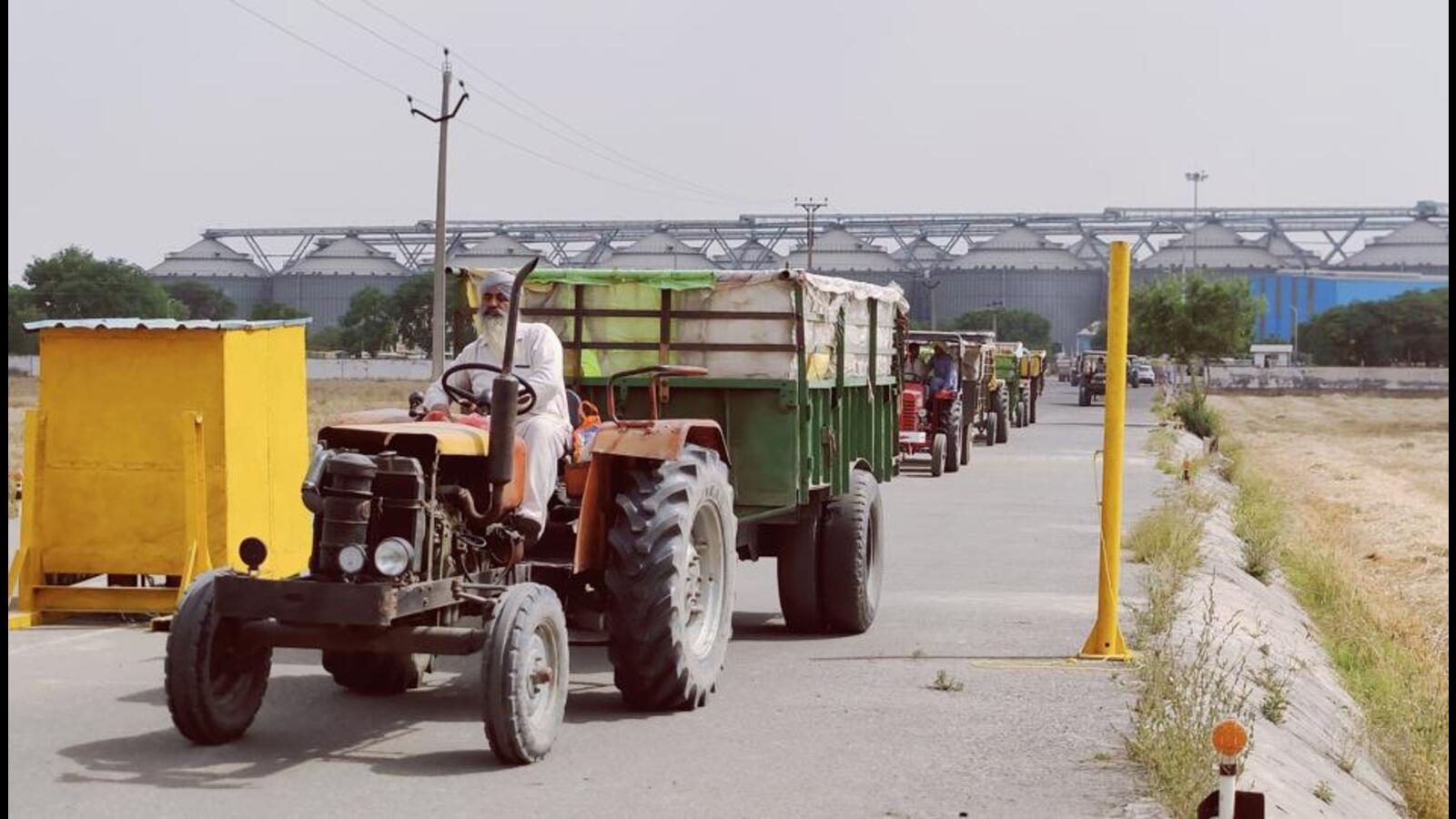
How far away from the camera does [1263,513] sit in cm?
2459

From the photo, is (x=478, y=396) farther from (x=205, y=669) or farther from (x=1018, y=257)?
(x=1018, y=257)

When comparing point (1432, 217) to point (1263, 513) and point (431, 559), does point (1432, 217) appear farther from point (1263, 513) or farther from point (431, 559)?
point (431, 559)

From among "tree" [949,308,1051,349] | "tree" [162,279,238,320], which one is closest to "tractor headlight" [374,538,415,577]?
"tree" [162,279,238,320]

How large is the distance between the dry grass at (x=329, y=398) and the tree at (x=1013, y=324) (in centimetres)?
6458

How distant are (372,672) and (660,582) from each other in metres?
1.75

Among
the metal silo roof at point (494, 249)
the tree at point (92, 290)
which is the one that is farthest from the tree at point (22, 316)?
the metal silo roof at point (494, 249)

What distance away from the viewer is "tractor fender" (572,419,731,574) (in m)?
9.86

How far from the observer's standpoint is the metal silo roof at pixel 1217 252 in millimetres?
160125

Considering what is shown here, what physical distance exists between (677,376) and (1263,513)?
46.1 ft

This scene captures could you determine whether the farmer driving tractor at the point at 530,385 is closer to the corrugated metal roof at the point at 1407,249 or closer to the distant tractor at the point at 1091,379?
the distant tractor at the point at 1091,379

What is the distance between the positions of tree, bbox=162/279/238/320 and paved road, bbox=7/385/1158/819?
421 feet

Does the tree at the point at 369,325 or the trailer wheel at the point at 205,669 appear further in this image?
the tree at the point at 369,325

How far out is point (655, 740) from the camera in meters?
9.44

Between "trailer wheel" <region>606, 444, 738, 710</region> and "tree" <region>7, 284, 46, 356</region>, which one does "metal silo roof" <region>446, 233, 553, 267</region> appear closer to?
"tree" <region>7, 284, 46, 356</region>
